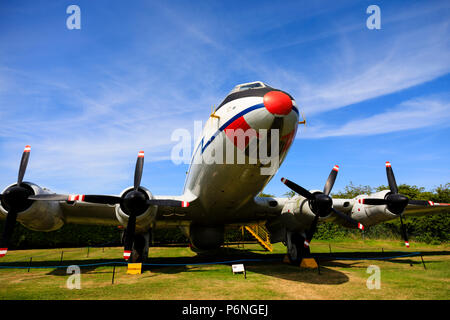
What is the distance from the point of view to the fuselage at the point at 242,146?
7617 mm

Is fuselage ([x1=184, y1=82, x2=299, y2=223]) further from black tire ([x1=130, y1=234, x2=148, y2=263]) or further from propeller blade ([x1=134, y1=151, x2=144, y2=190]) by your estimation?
black tire ([x1=130, y1=234, x2=148, y2=263])

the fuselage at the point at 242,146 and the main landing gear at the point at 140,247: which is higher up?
the fuselage at the point at 242,146

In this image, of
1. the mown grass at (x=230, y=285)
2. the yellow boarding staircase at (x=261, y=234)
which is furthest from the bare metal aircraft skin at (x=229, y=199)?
the yellow boarding staircase at (x=261, y=234)

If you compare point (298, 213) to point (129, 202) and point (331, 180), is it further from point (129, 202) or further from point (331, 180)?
point (129, 202)

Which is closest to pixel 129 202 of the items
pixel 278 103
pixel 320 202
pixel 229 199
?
pixel 229 199

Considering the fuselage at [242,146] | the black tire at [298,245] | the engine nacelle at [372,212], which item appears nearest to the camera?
the fuselage at [242,146]

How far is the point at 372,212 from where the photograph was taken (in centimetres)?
1333

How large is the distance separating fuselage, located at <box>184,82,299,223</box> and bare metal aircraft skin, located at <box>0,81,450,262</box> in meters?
0.03

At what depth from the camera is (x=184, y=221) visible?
14.0 meters

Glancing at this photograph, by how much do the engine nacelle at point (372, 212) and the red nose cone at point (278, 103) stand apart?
8247mm

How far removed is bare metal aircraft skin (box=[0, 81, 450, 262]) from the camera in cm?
799

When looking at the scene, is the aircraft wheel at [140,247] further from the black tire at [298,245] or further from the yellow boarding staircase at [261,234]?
the yellow boarding staircase at [261,234]

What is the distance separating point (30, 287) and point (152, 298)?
4.60 meters
